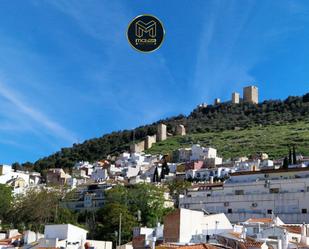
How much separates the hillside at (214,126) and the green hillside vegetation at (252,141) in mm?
402

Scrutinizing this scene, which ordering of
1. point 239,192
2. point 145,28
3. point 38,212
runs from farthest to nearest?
1. point 38,212
2. point 239,192
3. point 145,28

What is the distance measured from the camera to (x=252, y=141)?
12388 centimetres

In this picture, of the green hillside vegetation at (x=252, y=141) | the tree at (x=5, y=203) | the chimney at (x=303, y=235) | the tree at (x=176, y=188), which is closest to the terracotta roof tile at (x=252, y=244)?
the chimney at (x=303, y=235)

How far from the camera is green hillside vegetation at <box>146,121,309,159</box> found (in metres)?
111

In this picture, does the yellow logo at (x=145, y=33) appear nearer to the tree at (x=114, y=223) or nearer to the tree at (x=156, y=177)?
the tree at (x=114, y=223)

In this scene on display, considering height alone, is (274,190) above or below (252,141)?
below

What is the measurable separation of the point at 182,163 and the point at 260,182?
2052 inches

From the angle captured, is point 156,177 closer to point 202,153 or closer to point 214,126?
point 202,153

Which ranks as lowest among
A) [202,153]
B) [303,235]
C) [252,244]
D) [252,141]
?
[252,244]

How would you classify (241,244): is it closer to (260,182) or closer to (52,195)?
(260,182)

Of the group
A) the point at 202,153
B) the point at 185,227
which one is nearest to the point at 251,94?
the point at 202,153

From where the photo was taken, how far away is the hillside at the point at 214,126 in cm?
13851

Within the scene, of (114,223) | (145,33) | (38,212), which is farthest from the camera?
(38,212)

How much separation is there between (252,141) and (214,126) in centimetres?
2838
